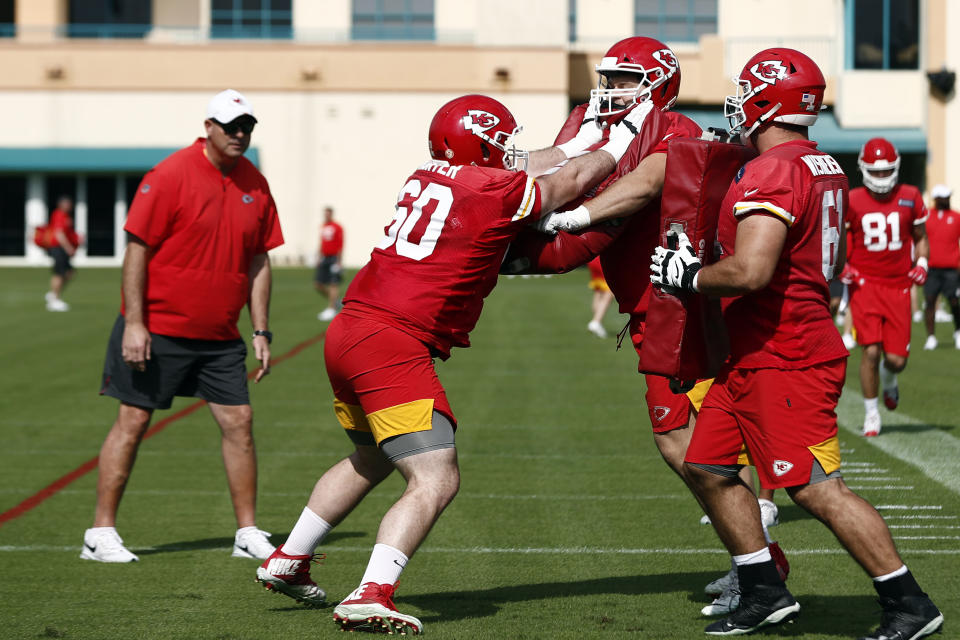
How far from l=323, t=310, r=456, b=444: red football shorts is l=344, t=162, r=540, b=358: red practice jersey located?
0.06 m

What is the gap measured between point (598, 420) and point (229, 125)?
18.3 feet

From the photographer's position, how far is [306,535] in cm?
530

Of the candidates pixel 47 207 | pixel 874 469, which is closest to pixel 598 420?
pixel 874 469

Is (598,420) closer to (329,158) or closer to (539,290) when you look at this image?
(539,290)

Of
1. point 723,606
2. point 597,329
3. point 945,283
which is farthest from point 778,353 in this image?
point 945,283

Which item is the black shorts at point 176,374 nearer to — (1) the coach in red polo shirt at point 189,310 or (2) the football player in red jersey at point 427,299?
(1) the coach in red polo shirt at point 189,310

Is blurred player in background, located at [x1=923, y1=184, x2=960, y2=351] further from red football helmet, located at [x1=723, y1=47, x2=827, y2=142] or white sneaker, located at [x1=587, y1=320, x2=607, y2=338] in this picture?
red football helmet, located at [x1=723, y1=47, x2=827, y2=142]

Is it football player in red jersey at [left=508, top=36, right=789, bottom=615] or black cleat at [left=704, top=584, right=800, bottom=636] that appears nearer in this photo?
black cleat at [left=704, top=584, right=800, bottom=636]

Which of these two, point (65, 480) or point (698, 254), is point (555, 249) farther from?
point (65, 480)

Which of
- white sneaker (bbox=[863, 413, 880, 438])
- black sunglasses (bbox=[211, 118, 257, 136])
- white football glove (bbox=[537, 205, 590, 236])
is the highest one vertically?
black sunglasses (bbox=[211, 118, 257, 136])

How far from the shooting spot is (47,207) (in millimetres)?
41281

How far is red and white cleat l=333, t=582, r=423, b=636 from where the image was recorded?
4676 millimetres

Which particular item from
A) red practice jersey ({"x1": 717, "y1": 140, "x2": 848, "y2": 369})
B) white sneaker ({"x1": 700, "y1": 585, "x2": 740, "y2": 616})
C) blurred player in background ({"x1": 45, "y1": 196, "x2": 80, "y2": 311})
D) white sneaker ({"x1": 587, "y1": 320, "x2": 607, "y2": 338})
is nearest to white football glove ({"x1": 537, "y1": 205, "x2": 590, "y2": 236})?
red practice jersey ({"x1": 717, "y1": 140, "x2": 848, "y2": 369})

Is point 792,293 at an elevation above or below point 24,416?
above
